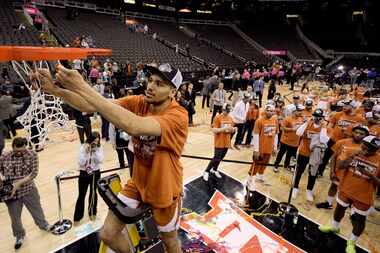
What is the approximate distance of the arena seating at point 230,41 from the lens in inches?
1113

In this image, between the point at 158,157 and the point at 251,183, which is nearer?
the point at 158,157

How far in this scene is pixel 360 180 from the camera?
375cm

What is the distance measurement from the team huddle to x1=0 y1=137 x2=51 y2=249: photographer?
3.52 m

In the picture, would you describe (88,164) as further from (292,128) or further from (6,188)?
(292,128)

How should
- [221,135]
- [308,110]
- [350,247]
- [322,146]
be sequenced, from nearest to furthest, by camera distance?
1. [350,247]
2. [322,146]
3. [221,135]
4. [308,110]

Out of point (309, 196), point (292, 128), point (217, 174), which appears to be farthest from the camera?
point (217, 174)

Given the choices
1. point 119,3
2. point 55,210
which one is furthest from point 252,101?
point 119,3

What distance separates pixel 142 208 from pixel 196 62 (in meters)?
20.3

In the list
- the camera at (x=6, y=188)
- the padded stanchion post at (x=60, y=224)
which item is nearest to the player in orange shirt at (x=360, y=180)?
the padded stanchion post at (x=60, y=224)

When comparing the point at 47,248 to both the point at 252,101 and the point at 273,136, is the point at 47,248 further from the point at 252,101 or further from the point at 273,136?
the point at 252,101

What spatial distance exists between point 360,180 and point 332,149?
1377mm

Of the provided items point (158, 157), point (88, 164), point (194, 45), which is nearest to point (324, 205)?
point (88, 164)

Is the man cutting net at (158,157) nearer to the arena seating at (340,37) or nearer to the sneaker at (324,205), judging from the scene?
the sneaker at (324,205)

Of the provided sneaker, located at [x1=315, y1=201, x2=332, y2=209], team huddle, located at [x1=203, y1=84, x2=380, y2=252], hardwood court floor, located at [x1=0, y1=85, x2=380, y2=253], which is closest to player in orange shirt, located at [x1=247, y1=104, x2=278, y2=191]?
team huddle, located at [x1=203, y1=84, x2=380, y2=252]
